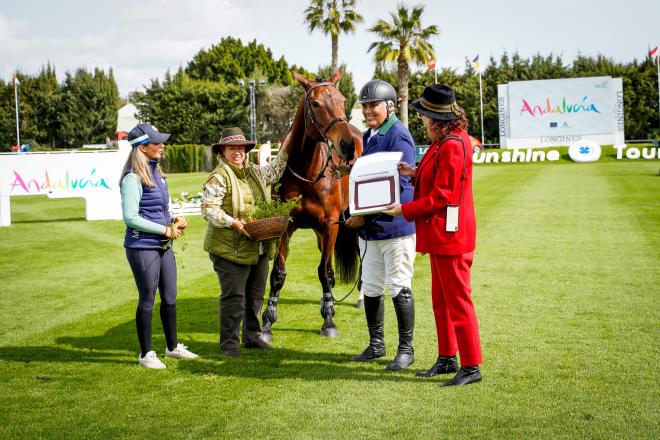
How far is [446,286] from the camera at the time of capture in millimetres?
4992

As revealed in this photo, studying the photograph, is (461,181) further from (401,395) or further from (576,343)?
(576,343)

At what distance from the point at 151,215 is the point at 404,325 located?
7.60 ft

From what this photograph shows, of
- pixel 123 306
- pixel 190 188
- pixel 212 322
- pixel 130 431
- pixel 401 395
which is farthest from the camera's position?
pixel 190 188

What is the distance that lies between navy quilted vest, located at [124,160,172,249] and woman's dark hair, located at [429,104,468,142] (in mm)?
2378

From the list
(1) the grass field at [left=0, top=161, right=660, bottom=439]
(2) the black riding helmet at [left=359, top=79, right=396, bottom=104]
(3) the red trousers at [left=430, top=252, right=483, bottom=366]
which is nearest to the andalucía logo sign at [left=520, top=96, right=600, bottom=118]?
(1) the grass field at [left=0, top=161, right=660, bottom=439]

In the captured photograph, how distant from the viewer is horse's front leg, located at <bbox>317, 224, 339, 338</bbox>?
6.80m

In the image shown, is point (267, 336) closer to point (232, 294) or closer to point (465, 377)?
point (232, 294)

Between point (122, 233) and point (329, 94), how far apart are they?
11.1 meters

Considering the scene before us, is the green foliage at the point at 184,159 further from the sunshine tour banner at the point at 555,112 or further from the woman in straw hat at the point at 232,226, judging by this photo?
the woman in straw hat at the point at 232,226

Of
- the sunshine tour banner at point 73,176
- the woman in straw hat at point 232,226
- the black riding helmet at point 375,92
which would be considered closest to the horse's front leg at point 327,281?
the woman in straw hat at point 232,226

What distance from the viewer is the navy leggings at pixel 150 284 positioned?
18.6ft

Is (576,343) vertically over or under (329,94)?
under

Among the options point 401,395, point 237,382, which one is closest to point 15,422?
point 237,382

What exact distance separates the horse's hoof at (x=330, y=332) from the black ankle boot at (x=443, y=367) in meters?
1.55
